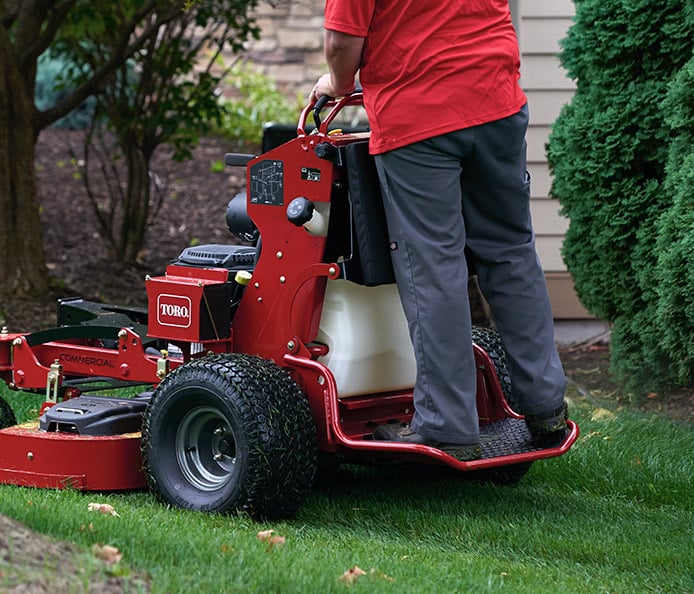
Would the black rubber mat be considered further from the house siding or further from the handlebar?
the house siding

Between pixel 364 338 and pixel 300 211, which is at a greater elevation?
pixel 300 211

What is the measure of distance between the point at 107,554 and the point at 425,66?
5.62 feet

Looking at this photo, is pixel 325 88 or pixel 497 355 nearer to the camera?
pixel 325 88

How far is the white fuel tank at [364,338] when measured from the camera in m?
4.20

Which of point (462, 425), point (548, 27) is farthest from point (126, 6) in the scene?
point (462, 425)

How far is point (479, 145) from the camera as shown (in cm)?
388


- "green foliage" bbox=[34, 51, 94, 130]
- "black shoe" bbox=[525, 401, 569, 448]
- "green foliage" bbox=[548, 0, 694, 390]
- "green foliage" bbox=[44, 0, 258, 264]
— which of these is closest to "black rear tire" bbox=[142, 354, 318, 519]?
"black shoe" bbox=[525, 401, 569, 448]

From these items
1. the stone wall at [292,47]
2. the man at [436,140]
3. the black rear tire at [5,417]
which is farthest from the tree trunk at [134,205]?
the man at [436,140]

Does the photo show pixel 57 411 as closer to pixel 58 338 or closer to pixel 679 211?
pixel 58 338

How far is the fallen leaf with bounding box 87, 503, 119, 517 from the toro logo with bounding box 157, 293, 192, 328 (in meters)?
0.70

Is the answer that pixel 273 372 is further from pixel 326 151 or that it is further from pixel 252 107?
pixel 252 107

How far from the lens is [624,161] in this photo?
581cm

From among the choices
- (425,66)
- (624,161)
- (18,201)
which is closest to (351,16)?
(425,66)

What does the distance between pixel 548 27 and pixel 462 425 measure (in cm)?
452
